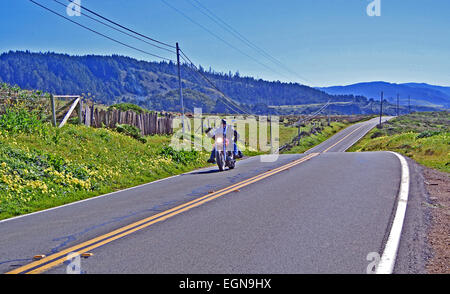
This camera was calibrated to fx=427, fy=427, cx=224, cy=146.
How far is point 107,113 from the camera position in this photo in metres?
24.7

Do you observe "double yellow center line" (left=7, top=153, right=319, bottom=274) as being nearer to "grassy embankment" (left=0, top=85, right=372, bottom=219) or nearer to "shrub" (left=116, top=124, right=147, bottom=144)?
"grassy embankment" (left=0, top=85, right=372, bottom=219)

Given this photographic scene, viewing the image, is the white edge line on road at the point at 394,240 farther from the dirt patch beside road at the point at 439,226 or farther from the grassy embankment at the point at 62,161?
the grassy embankment at the point at 62,161

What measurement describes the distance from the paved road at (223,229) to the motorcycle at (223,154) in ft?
15.8

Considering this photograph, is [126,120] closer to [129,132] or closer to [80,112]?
[129,132]

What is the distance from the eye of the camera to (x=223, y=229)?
6.93 metres

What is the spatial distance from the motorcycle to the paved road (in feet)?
15.8

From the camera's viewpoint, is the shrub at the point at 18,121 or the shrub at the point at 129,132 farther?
the shrub at the point at 129,132

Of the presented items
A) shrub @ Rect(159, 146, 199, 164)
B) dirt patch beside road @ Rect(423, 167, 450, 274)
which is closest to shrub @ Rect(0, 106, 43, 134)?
shrub @ Rect(159, 146, 199, 164)

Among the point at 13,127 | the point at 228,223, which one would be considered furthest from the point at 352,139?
the point at 228,223

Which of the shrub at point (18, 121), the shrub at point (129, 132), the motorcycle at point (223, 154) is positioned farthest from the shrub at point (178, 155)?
the shrub at point (18, 121)

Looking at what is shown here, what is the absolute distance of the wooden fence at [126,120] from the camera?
23.6 metres
